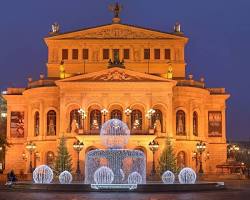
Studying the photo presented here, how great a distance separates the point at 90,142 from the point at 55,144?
24.6ft

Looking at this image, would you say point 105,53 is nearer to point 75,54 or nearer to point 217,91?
point 75,54

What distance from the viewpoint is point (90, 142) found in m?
77.9

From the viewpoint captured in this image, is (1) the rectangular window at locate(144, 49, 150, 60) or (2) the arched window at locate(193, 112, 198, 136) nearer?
(2) the arched window at locate(193, 112, 198, 136)

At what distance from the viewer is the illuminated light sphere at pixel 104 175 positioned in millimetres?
40500

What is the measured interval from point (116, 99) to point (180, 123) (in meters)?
9.88

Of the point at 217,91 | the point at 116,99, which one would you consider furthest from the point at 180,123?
the point at 217,91

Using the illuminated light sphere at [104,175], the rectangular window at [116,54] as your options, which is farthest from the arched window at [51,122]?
the illuminated light sphere at [104,175]

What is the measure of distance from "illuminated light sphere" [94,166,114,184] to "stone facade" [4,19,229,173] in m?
36.1

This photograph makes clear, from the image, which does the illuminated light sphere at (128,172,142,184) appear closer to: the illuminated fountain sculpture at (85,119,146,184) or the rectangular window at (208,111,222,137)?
the illuminated fountain sculpture at (85,119,146,184)

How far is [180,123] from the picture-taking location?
278ft

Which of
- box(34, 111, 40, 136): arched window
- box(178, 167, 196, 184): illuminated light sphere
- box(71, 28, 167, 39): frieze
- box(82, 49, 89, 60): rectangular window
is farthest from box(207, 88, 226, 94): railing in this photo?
box(178, 167, 196, 184): illuminated light sphere

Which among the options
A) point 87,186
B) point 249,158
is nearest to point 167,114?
point 87,186

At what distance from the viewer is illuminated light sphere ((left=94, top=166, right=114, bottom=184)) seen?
133ft

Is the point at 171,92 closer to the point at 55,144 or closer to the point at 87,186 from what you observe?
the point at 55,144
